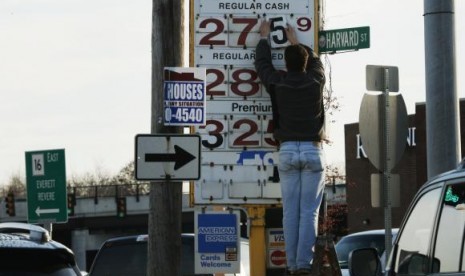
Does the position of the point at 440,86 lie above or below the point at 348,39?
below

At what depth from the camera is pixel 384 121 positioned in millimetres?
13695

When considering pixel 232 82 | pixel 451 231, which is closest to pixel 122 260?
pixel 232 82

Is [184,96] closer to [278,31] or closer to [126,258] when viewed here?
[278,31]

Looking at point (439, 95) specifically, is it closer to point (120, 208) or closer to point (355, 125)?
point (355, 125)

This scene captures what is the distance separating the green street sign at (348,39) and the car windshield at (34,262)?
6297mm

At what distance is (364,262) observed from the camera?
8562 millimetres

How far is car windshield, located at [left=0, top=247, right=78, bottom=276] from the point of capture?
30.2ft

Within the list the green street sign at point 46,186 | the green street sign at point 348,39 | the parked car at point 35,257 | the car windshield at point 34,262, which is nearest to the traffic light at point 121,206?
the green street sign at point 46,186

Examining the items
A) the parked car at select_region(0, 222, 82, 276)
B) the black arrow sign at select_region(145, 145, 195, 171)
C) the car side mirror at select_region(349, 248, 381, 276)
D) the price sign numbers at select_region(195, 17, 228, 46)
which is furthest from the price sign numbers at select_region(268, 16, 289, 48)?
the car side mirror at select_region(349, 248, 381, 276)

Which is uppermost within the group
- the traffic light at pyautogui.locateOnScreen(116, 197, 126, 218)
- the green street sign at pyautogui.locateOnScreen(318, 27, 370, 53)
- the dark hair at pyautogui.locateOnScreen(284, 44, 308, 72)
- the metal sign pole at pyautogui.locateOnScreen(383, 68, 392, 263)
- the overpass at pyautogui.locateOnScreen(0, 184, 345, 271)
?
the green street sign at pyautogui.locateOnScreen(318, 27, 370, 53)

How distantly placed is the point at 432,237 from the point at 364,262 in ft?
2.98

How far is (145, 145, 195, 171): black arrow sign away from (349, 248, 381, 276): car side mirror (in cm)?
440

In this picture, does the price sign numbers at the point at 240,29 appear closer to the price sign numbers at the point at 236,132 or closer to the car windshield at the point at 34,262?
the price sign numbers at the point at 236,132

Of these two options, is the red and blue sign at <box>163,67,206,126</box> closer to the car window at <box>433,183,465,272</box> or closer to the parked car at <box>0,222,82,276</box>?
the parked car at <box>0,222,82,276</box>
